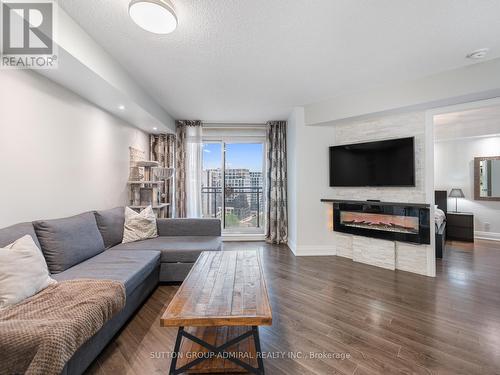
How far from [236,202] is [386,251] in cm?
Answer: 295

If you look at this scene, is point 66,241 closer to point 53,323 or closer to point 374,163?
point 53,323

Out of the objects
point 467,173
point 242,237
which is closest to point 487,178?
point 467,173

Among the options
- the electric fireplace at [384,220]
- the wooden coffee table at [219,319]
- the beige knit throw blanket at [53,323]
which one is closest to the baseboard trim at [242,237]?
the electric fireplace at [384,220]

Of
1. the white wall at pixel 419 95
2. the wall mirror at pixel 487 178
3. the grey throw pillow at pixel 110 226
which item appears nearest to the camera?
the white wall at pixel 419 95

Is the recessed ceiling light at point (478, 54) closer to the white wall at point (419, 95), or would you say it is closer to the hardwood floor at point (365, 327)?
the white wall at point (419, 95)

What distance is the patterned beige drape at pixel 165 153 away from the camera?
438cm

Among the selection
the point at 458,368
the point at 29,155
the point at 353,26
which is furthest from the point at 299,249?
the point at 29,155

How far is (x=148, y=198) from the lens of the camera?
12.3 feet

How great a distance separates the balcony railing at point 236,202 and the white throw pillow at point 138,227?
1.83 meters

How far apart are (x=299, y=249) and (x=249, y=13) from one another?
329cm

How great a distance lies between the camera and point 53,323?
1.11 m

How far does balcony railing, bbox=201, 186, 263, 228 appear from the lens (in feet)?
15.9

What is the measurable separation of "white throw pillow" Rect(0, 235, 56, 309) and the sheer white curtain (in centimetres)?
288

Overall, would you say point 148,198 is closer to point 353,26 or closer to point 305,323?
point 305,323
